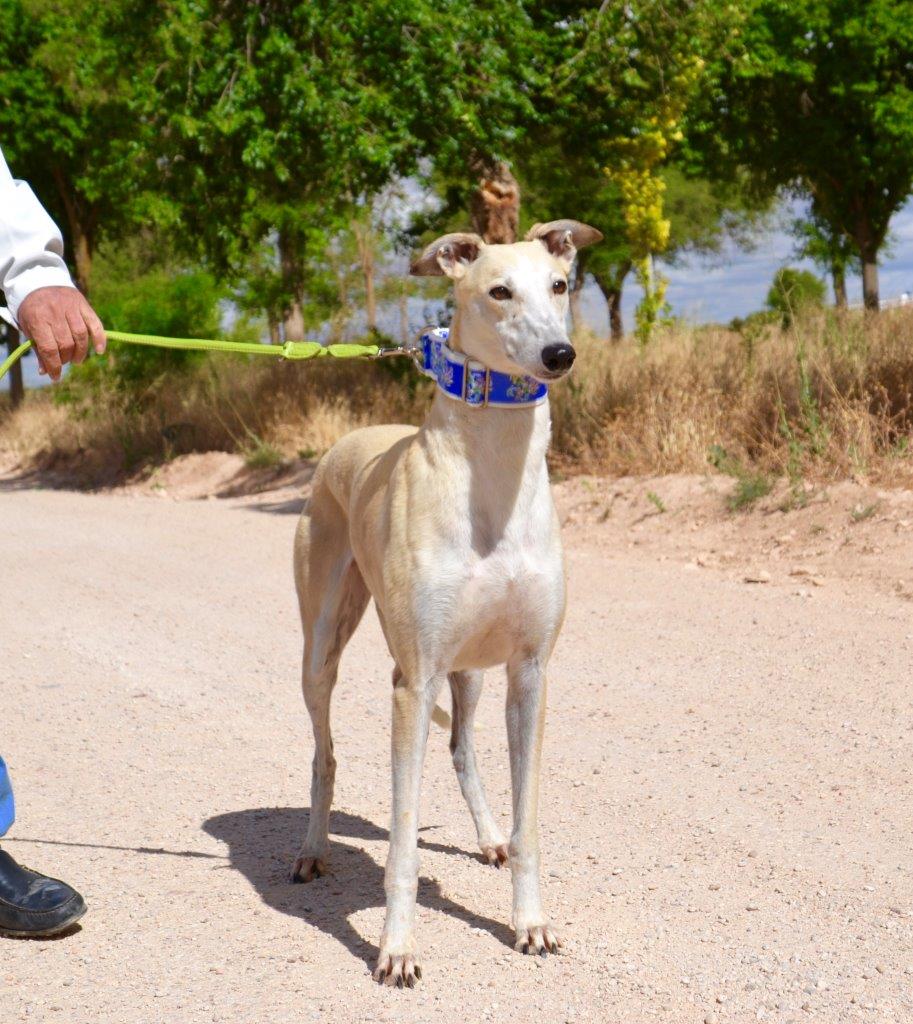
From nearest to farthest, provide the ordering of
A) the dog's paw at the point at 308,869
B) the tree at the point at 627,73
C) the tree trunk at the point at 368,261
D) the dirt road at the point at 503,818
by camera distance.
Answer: the dirt road at the point at 503,818, the dog's paw at the point at 308,869, the tree at the point at 627,73, the tree trunk at the point at 368,261

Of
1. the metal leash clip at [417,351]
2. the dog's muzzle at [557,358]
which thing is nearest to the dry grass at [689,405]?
the metal leash clip at [417,351]

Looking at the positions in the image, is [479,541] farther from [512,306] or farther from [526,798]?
[526,798]

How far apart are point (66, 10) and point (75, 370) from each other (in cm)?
702

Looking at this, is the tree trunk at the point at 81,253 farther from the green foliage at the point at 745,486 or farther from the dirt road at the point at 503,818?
the dirt road at the point at 503,818

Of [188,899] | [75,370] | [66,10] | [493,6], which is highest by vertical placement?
[66,10]

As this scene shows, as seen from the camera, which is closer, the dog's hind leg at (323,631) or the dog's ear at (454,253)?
the dog's ear at (454,253)

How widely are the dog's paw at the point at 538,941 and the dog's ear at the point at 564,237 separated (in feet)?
6.57

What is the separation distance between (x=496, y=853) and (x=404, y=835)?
0.97 m

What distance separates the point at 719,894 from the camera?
12.9 feet

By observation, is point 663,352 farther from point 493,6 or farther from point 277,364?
point 277,364

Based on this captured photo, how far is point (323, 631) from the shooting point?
4332mm

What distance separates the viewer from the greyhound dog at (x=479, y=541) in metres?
3.46

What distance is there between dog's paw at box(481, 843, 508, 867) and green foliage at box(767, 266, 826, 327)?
8.80m

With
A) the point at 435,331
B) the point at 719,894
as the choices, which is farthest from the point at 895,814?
the point at 435,331
